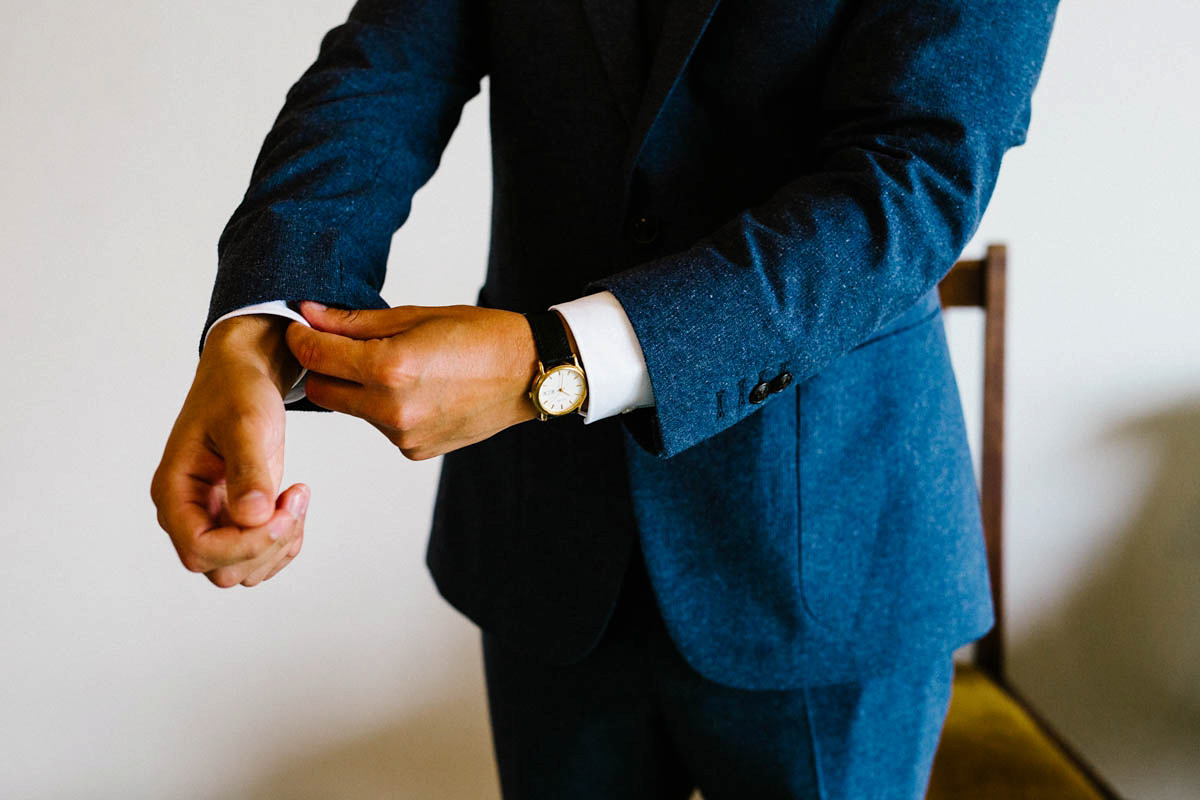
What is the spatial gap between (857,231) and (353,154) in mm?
365

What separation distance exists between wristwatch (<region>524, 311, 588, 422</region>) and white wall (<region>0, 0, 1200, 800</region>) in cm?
119

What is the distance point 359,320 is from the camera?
546 mm

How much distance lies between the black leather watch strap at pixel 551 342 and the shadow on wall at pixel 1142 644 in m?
1.49

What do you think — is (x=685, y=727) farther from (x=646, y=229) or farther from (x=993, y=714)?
(x=993, y=714)

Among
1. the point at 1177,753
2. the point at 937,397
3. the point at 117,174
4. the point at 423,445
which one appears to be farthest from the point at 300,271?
the point at 1177,753

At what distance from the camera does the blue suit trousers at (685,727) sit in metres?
0.70

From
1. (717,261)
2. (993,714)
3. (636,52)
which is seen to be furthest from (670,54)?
(993,714)

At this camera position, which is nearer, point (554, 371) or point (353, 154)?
point (554, 371)

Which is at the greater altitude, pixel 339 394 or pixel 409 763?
pixel 339 394

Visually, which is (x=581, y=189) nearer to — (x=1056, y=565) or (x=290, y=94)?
(x=290, y=94)

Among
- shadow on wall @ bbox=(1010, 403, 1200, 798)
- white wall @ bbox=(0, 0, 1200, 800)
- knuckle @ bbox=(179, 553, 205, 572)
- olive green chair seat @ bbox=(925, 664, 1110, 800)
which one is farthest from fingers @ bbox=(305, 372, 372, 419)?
shadow on wall @ bbox=(1010, 403, 1200, 798)

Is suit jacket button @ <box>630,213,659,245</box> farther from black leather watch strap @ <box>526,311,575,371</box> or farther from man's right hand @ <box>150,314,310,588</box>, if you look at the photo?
man's right hand @ <box>150,314,310,588</box>

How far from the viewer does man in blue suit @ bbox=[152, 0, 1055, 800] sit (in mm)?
510

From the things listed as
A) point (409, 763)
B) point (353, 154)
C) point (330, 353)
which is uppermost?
point (353, 154)
